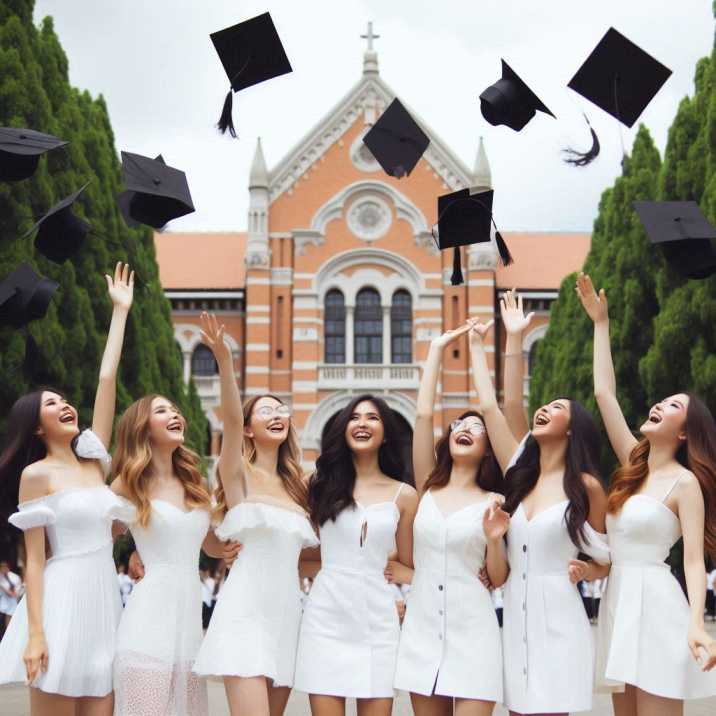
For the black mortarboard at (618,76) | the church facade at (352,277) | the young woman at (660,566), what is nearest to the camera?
the young woman at (660,566)

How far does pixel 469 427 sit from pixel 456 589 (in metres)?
0.84

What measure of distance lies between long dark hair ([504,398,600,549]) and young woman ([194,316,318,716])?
1.05 metres

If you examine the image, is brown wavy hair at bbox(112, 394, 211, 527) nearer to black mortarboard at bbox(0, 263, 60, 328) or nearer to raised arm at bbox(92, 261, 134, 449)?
raised arm at bbox(92, 261, 134, 449)

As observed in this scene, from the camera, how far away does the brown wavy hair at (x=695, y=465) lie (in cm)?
530

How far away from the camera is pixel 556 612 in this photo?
5.18 m

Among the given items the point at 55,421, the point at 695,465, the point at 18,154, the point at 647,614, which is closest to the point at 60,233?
the point at 18,154

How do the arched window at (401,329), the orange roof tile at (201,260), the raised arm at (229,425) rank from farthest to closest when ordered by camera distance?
the orange roof tile at (201,260) < the arched window at (401,329) < the raised arm at (229,425)

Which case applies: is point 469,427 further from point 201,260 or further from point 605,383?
point 201,260

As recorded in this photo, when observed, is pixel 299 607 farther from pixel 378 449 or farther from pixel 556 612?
pixel 556 612

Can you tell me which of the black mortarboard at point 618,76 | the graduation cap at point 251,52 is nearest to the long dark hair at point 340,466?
the graduation cap at point 251,52

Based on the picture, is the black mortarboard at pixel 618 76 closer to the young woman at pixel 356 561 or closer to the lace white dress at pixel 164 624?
the young woman at pixel 356 561

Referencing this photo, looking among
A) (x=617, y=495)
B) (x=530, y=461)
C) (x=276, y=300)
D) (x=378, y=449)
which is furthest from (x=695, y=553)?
(x=276, y=300)

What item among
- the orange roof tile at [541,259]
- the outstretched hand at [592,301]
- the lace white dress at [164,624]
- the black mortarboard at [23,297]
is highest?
the orange roof tile at [541,259]

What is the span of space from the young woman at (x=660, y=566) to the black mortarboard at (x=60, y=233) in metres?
3.67
